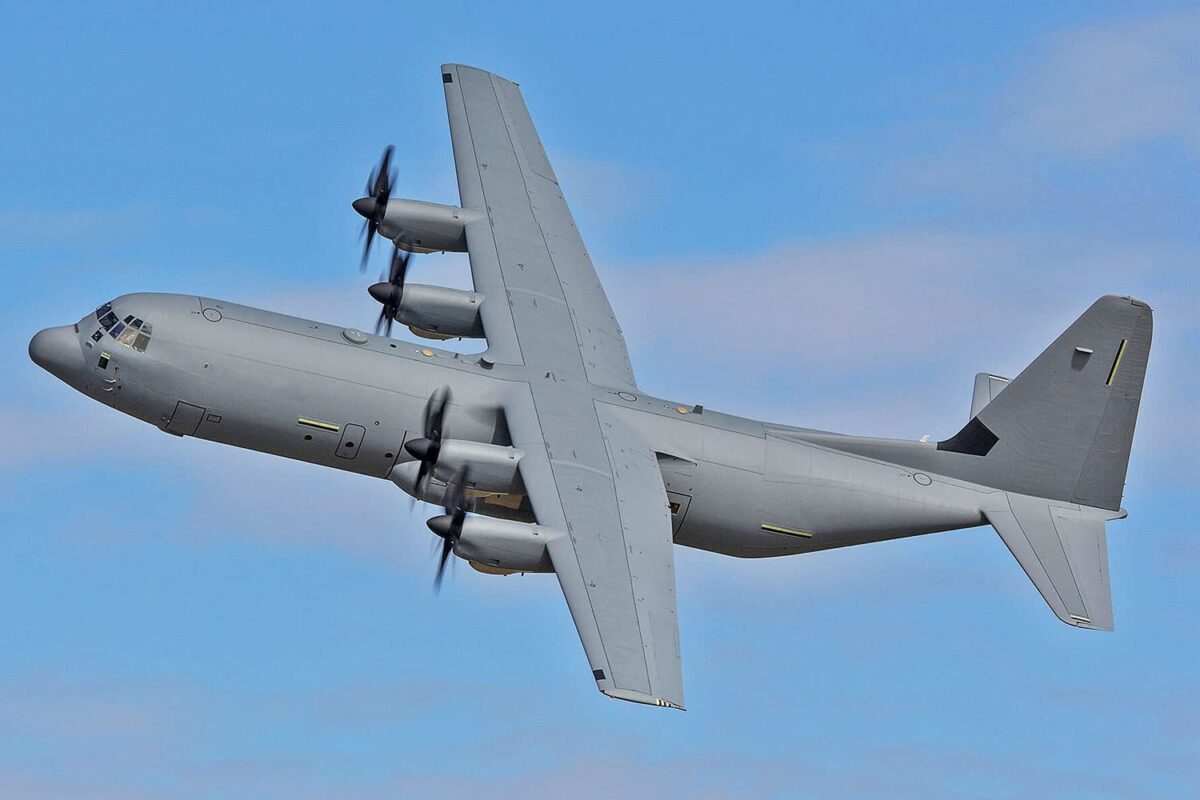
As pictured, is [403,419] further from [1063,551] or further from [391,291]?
[1063,551]

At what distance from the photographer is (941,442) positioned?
51969mm

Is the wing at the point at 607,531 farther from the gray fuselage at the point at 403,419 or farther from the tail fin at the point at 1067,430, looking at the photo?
the tail fin at the point at 1067,430

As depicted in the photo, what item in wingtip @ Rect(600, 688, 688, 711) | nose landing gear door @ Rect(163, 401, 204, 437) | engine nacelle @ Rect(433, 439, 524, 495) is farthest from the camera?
nose landing gear door @ Rect(163, 401, 204, 437)

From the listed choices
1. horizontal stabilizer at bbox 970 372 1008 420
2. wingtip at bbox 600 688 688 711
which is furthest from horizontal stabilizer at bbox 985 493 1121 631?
wingtip at bbox 600 688 688 711

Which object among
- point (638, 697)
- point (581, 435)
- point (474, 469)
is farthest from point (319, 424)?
point (638, 697)

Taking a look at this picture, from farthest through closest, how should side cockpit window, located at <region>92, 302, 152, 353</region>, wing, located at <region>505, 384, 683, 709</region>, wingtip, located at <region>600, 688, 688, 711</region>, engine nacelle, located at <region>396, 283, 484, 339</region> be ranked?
engine nacelle, located at <region>396, 283, 484, 339</region> → side cockpit window, located at <region>92, 302, 152, 353</region> → wing, located at <region>505, 384, 683, 709</region> → wingtip, located at <region>600, 688, 688, 711</region>

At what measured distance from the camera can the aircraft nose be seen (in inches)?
1930

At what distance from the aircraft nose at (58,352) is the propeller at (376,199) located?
29.6 feet

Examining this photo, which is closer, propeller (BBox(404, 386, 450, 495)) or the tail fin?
propeller (BBox(404, 386, 450, 495))

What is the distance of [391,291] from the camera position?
172 feet

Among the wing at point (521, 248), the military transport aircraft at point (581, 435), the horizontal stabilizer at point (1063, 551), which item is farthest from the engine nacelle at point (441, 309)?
the horizontal stabilizer at point (1063, 551)

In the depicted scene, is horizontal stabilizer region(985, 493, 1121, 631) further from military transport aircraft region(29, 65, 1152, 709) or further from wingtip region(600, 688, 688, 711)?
wingtip region(600, 688, 688, 711)

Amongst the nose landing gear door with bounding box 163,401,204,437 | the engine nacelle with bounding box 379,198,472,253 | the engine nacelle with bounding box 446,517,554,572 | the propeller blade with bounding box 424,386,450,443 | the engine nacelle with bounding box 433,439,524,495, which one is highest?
the engine nacelle with bounding box 379,198,472,253

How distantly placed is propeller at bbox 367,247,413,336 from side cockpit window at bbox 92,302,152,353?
6.83 meters
